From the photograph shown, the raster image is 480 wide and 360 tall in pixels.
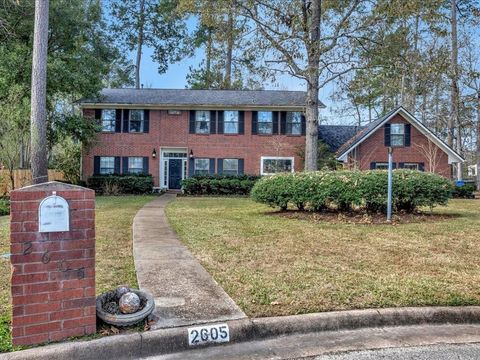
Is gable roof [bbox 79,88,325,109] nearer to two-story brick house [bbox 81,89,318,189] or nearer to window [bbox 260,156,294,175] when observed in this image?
two-story brick house [bbox 81,89,318,189]

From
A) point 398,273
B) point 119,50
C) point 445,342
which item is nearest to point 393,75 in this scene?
point 398,273

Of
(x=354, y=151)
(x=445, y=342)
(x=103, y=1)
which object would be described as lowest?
(x=445, y=342)

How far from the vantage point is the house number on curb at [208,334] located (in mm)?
2907

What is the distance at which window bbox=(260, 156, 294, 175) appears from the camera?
2148 cm

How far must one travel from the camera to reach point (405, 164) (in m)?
21.3

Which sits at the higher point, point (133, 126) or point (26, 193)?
point (133, 126)

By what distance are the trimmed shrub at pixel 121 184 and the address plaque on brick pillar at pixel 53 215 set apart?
57.4 feet

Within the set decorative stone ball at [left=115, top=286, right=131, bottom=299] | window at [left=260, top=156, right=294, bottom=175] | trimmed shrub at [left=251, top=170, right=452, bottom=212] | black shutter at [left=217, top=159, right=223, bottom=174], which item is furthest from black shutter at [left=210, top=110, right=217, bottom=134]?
decorative stone ball at [left=115, top=286, right=131, bottom=299]

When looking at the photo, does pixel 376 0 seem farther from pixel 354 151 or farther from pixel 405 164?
pixel 405 164

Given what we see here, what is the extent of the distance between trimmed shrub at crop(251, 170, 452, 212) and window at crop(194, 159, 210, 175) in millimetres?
11619

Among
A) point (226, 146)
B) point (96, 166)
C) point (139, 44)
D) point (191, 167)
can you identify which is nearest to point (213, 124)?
point (226, 146)

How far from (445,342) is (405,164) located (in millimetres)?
19949

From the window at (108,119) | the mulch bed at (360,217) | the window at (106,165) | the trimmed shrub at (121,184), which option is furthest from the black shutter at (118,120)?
the mulch bed at (360,217)

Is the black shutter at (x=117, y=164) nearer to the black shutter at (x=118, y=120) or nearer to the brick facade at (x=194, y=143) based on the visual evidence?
the brick facade at (x=194, y=143)
